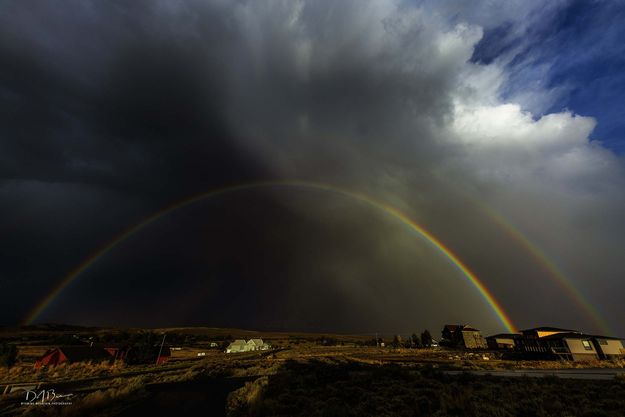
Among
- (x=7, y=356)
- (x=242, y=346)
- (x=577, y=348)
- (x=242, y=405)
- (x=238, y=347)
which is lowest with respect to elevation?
(x=242, y=405)

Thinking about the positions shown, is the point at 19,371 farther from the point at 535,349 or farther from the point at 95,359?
the point at 535,349

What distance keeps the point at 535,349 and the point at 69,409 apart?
96.9 meters

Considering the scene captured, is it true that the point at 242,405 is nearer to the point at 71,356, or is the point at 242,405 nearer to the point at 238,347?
the point at 71,356

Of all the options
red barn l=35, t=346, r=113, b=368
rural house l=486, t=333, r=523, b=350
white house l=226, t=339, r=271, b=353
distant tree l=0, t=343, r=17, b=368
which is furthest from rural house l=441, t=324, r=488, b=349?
distant tree l=0, t=343, r=17, b=368

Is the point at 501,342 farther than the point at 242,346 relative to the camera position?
Yes

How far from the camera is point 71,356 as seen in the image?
56.8 meters

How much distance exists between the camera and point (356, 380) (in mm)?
25844

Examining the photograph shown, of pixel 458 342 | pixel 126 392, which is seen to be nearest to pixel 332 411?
pixel 126 392

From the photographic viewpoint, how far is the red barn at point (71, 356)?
5542cm

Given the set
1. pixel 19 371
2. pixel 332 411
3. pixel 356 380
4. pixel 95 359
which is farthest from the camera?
pixel 95 359

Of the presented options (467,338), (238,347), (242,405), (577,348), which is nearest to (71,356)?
(242,405)

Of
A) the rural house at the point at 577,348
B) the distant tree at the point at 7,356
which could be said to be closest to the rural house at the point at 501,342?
the rural house at the point at 577,348

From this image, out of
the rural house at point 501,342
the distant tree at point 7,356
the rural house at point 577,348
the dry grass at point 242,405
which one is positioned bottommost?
the dry grass at point 242,405

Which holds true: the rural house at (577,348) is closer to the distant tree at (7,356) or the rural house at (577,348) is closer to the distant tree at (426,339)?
the distant tree at (426,339)
